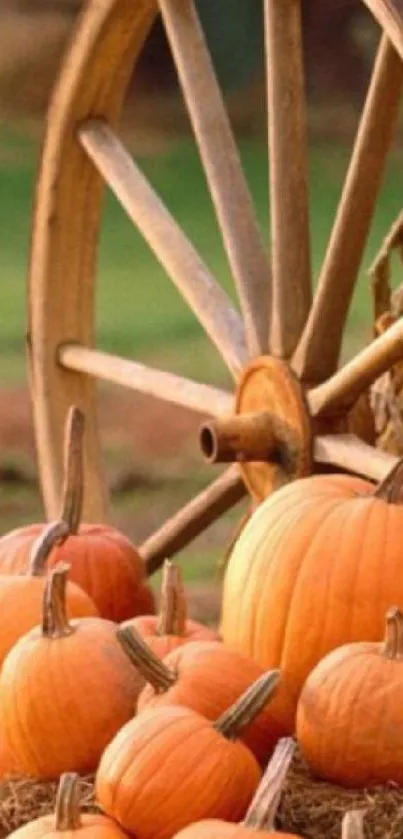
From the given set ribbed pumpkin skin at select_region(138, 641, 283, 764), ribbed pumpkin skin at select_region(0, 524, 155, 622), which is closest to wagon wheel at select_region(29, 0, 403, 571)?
ribbed pumpkin skin at select_region(0, 524, 155, 622)

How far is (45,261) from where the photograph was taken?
8.25 feet

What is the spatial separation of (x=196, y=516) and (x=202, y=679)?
33.8 inches

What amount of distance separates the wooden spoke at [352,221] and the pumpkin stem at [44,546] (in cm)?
39

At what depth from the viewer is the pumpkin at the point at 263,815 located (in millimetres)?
1245

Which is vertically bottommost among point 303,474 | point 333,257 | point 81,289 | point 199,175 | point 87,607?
point 87,607

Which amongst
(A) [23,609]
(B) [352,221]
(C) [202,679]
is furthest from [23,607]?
(B) [352,221]

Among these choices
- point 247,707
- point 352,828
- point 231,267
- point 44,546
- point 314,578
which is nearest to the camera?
point 352,828

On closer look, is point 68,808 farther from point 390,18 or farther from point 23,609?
point 390,18

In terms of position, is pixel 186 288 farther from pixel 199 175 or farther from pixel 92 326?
pixel 199 175

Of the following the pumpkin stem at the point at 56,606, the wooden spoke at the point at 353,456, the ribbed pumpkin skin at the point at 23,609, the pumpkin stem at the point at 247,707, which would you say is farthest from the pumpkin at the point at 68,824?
the wooden spoke at the point at 353,456

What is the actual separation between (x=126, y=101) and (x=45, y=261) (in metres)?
0.68

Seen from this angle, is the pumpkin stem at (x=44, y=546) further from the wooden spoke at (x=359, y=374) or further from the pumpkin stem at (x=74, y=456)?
the wooden spoke at (x=359, y=374)

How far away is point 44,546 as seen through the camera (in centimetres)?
172

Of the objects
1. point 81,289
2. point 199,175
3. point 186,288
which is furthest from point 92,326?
point 199,175
